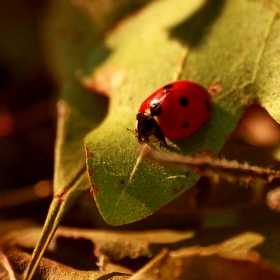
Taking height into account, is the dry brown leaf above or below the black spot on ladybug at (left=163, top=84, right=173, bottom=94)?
below

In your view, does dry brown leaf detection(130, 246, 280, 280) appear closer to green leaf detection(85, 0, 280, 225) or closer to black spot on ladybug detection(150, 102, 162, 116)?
green leaf detection(85, 0, 280, 225)

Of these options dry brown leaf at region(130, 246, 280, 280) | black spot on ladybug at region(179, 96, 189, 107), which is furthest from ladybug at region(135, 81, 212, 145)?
dry brown leaf at region(130, 246, 280, 280)

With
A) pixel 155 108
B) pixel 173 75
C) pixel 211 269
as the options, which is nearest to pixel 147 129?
pixel 155 108

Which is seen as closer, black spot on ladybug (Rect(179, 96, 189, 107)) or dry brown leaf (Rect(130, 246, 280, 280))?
dry brown leaf (Rect(130, 246, 280, 280))

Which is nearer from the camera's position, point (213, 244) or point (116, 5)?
point (213, 244)

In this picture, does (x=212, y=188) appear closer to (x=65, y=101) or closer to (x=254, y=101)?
(x=254, y=101)

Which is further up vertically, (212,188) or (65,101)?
(65,101)

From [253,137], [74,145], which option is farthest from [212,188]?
[74,145]

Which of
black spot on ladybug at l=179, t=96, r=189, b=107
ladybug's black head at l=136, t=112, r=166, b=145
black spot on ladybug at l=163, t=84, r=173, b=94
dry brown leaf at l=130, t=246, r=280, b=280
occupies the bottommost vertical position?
dry brown leaf at l=130, t=246, r=280, b=280
